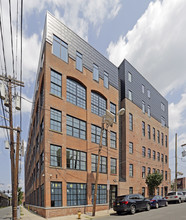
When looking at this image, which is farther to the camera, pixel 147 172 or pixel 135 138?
pixel 147 172

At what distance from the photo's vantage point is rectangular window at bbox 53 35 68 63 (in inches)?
878

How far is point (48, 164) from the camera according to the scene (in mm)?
19422

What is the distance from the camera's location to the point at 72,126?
74.7 feet

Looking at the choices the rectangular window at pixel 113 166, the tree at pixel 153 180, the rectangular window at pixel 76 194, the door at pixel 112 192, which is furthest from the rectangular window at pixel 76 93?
the tree at pixel 153 180

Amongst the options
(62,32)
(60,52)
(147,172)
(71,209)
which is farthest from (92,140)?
(147,172)

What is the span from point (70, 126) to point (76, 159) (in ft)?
11.1

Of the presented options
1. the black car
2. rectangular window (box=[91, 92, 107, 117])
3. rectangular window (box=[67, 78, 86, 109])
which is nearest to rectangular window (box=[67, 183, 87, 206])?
the black car

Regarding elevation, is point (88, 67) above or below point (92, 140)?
above

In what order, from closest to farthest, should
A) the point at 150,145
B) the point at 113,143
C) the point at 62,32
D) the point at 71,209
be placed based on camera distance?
the point at 71,209 → the point at 62,32 → the point at 113,143 → the point at 150,145

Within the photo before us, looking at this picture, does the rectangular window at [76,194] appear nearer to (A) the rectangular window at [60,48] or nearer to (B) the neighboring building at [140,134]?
(B) the neighboring building at [140,134]

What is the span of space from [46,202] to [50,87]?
10.1 meters

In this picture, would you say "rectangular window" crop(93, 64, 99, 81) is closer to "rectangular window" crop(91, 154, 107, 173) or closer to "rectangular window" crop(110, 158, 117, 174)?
"rectangular window" crop(91, 154, 107, 173)

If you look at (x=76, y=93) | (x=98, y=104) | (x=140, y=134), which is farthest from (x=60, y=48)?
(x=140, y=134)

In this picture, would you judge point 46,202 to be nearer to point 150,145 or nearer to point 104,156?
point 104,156
